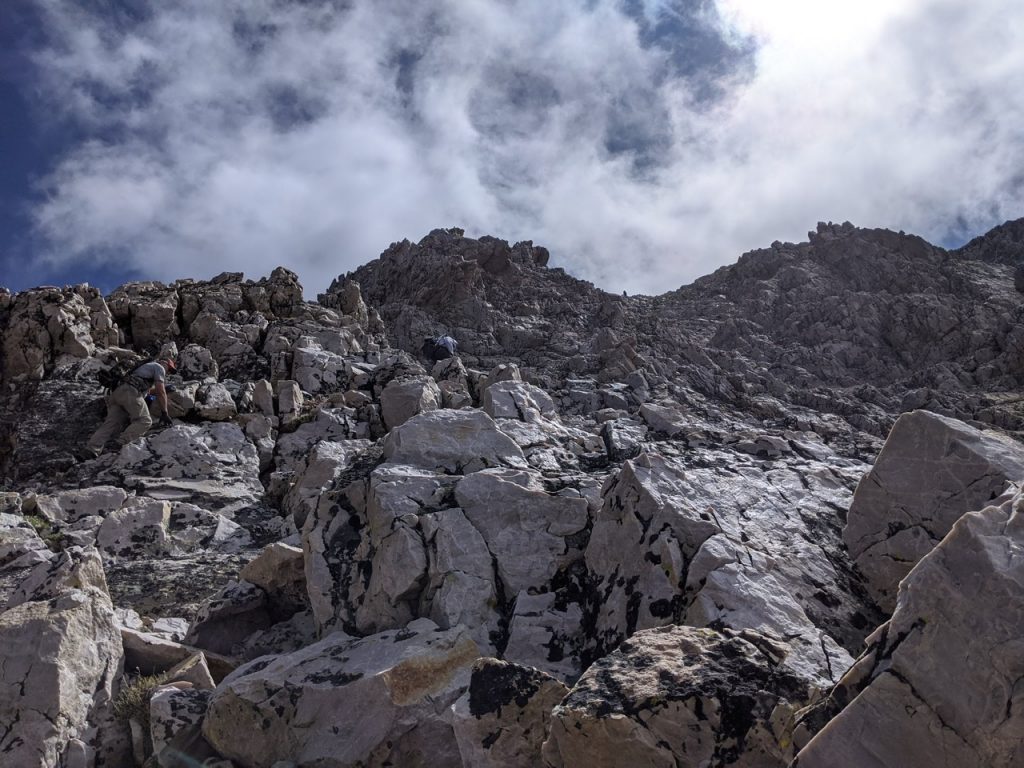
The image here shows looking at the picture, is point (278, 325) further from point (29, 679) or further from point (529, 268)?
point (529, 268)

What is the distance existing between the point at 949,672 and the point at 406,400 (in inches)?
591

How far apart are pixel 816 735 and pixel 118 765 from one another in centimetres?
632

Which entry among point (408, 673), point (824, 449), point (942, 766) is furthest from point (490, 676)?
point (824, 449)

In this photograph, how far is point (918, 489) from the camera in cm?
670

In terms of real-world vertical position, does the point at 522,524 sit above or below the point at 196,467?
below

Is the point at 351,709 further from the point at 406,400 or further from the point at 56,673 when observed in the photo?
the point at 406,400

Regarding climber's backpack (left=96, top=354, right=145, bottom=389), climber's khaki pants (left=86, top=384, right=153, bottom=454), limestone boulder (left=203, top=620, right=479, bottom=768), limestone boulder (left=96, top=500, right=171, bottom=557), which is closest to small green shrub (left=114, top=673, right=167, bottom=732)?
limestone boulder (left=203, top=620, right=479, bottom=768)

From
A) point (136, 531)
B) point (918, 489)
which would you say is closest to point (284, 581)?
point (136, 531)

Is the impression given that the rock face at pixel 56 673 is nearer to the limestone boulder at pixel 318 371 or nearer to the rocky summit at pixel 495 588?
the rocky summit at pixel 495 588

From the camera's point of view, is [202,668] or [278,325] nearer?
[202,668]

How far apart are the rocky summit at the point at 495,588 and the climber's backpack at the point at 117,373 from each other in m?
0.73

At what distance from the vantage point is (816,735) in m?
3.69

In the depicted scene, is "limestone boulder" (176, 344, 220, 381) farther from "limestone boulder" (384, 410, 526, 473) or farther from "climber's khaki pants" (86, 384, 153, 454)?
"limestone boulder" (384, 410, 526, 473)

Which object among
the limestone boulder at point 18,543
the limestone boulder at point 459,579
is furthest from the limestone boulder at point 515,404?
the limestone boulder at point 18,543
